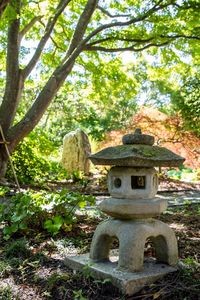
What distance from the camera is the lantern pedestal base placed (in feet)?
9.82

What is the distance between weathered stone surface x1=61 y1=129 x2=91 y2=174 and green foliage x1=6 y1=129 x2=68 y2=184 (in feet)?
2.33

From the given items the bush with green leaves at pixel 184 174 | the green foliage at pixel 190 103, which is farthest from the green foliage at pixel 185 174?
the green foliage at pixel 190 103

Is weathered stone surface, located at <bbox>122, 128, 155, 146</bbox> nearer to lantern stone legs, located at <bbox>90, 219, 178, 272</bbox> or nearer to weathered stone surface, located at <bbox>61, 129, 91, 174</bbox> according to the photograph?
lantern stone legs, located at <bbox>90, 219, 178, 272</bbox>

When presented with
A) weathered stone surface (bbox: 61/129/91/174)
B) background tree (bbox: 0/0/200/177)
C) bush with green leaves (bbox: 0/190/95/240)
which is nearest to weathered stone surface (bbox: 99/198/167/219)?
bush with green leaves (bbox: 0/190/95/240)

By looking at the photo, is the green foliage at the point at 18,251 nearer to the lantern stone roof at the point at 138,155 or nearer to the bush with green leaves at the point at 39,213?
the bush with green leaves at the point at 39,213

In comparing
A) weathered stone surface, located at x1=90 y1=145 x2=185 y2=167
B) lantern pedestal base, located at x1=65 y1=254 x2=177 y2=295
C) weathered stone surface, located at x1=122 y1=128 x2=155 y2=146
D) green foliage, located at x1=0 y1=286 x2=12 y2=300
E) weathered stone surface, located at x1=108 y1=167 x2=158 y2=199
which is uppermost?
weathered stone surface, located at x1=122 y1=128 x2=155 y2=146

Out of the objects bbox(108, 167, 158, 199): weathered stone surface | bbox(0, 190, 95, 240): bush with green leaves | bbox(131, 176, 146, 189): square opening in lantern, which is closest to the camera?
bbox(108, 167, 158, 199): weathered stone surface

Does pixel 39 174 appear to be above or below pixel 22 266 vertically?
above

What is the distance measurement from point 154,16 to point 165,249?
694 cm

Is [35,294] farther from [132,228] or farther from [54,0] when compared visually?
[54,0]

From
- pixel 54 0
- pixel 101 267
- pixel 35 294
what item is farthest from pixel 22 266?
pixel 54 0

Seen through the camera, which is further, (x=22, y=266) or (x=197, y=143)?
(x=197, y=143)

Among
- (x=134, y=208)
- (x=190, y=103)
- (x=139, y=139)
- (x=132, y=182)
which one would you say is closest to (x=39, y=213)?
(x=132, y=182)

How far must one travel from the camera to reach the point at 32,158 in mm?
11477
